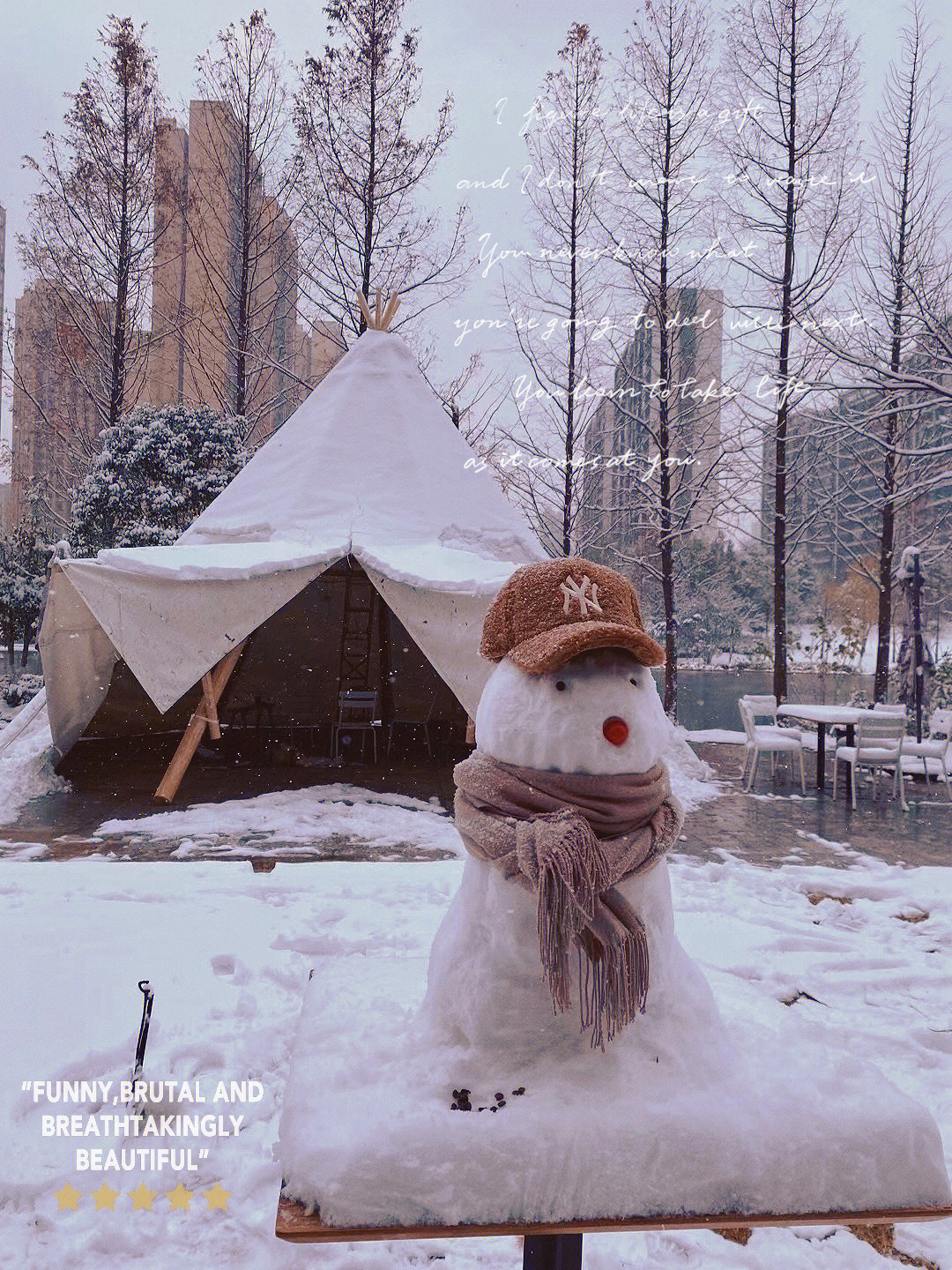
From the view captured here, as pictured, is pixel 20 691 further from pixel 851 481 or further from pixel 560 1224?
pixel 851 481

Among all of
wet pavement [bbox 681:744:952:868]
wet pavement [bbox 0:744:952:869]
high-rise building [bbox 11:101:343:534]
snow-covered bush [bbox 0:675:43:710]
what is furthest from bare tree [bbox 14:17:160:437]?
wet pavement [bbox 681:744:952:868]

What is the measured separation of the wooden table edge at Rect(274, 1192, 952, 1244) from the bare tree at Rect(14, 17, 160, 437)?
1374cm

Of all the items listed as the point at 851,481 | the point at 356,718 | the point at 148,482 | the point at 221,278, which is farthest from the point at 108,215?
the point at 851,481

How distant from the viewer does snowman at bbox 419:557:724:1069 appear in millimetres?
1461

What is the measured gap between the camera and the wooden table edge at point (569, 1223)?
130 centimetres

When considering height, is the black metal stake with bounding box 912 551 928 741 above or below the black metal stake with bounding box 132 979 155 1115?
above

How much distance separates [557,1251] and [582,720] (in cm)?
103

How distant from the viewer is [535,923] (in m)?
1.53

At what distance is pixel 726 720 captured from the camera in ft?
50.4

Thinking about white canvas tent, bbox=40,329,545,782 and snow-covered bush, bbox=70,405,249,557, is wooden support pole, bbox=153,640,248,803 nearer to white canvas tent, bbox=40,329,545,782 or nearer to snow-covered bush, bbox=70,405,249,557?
white canvas tent, bbox=40,329,545,782

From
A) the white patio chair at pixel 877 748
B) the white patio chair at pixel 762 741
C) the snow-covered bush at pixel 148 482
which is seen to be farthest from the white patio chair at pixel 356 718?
the white patio chair at pixel 877 748

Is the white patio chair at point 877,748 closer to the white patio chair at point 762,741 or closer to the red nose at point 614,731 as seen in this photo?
the white patio chair at point 762,741

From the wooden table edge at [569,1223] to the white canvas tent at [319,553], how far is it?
5.26 m

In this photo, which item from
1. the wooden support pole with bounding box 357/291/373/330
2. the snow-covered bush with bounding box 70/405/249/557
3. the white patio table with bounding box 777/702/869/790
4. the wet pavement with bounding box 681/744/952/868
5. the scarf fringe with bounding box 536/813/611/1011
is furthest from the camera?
the snow-covered bush with bounding box 70/405/249/557
